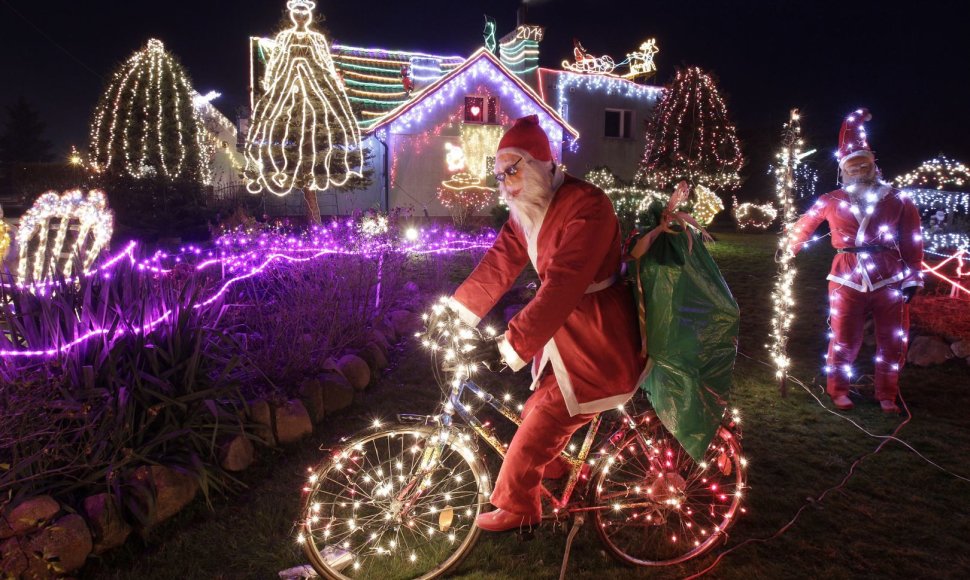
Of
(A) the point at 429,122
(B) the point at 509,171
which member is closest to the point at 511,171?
(B) the point at 509,171

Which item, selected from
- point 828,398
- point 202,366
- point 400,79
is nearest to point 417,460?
point 202,366

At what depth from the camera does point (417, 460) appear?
9.97ft

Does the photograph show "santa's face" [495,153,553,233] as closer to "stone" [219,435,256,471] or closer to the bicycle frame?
the bicycle frame

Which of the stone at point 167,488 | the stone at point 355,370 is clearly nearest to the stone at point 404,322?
the stone at point 355,370

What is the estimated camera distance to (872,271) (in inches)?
208

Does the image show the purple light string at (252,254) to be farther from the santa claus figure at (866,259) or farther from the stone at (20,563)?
the santa claus figure at (866,259)

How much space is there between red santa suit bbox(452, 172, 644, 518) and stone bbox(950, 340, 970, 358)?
5.56 meters

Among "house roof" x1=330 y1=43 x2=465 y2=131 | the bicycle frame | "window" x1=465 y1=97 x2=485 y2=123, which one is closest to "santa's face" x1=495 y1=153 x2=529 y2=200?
the bicycle frame

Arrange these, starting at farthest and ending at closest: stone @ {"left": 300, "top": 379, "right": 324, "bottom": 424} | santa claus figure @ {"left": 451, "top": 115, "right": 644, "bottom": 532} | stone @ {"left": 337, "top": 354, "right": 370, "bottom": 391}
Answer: stone @ {"left": 337, "top": 354, "right": 370, "bottom": 391}, stone @ {"left": 300, "top": 379, "right": 324, "bottom": 424}, santa claus figure @ {"left": 451, "top": 115, "right": 644, "bottom": 532}

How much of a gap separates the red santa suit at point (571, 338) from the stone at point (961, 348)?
556cm

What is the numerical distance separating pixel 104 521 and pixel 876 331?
19.5ft

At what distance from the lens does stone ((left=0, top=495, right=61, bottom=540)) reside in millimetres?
2768

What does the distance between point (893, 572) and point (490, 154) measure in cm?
1873

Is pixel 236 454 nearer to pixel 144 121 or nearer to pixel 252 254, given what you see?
pixel 252 254
